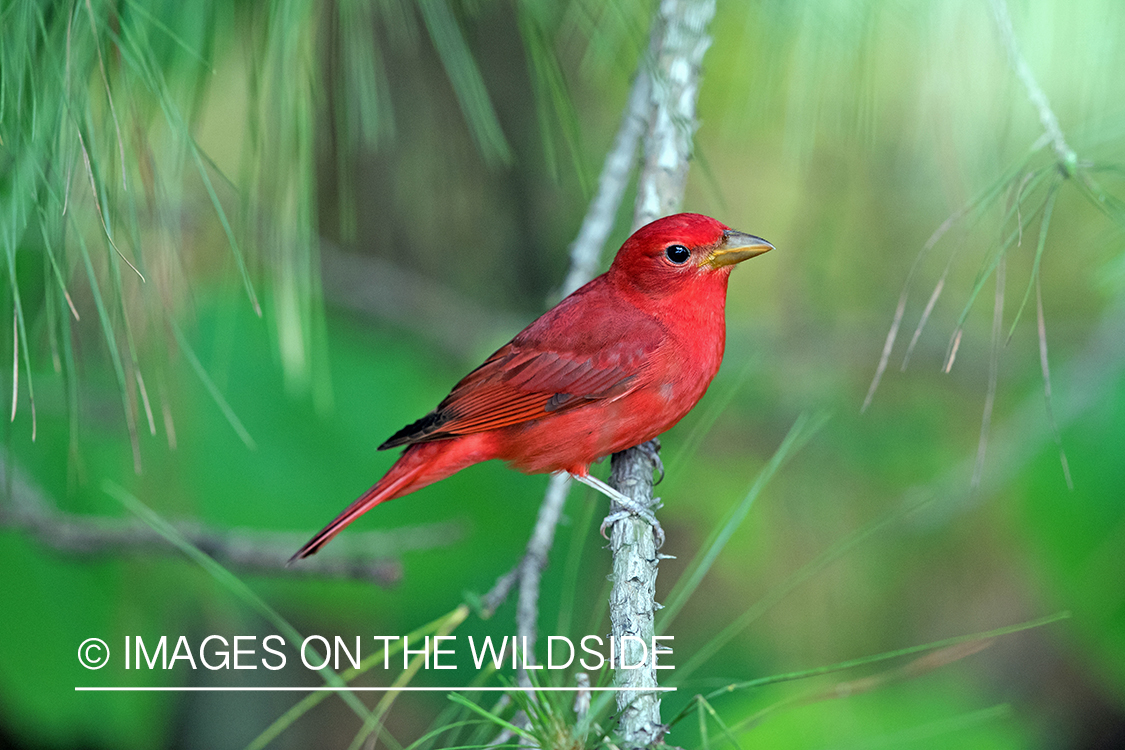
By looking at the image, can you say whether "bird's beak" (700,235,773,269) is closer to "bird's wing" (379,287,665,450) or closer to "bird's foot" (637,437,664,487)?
"bird's wing" (379,287,665,450)

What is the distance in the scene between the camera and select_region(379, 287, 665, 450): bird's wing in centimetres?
187

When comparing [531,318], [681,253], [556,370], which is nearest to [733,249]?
[681,253]

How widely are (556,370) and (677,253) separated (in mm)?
357

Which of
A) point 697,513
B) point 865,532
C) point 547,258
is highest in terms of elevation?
point 547,258

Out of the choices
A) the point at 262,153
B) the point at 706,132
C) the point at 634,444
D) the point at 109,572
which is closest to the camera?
the point at 262,153

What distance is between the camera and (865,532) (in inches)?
55.9

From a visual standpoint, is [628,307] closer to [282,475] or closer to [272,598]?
[282,475]

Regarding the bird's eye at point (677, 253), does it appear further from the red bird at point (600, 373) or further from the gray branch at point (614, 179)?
the gray branch at point (614, 179)

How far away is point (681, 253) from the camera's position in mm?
1822

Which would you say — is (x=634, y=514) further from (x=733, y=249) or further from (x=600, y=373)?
(x=733, y=249)

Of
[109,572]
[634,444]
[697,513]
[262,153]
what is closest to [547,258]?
[697,513]

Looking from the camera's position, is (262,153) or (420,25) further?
(420,25)

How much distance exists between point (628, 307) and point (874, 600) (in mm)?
1527

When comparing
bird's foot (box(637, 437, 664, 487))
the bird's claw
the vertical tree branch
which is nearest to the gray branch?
the vertical tree branch
